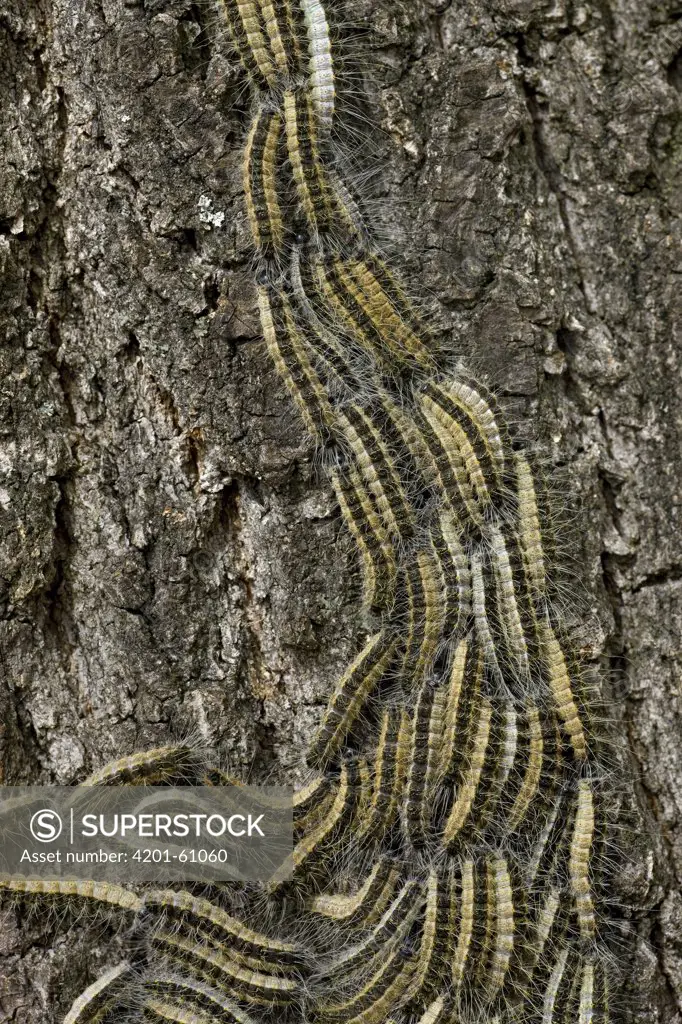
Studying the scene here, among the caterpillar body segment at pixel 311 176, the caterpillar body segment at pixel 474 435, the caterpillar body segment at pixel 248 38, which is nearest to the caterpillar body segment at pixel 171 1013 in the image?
the caterpillar body segment at pixel 474 435

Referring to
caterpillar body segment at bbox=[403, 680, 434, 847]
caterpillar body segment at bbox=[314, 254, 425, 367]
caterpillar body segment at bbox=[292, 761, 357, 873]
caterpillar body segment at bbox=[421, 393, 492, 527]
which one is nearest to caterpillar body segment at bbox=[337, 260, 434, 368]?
caterpillar body segment at bbox=[314, 254, 425, 367]

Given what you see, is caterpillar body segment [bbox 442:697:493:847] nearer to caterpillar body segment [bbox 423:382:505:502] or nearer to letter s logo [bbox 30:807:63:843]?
caterpillar body segment [bbox 423:382:505:502]

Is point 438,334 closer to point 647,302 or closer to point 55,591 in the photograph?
point 647,302

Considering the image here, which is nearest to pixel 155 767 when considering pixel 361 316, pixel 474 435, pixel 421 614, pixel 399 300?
pixel 421 614

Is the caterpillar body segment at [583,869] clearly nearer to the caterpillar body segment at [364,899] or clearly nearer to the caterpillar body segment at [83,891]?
the caterpillar body segment at [364,899]

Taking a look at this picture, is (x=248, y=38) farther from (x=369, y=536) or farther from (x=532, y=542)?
(x=532, y=542)

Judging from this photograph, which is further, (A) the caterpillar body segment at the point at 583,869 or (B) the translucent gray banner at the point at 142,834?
(B) the translucent gray banner at the point at 142,834

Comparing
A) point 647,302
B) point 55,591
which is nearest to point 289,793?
point 55,591
